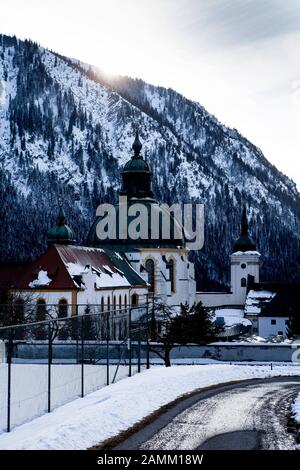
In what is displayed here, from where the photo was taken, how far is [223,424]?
17469 mm

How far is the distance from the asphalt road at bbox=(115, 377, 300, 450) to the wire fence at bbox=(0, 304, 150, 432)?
3.28m

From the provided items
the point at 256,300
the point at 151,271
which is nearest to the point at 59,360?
the point at 151,271

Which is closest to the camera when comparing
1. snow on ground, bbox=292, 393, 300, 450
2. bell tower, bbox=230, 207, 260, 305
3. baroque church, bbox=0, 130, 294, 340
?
snow on ground, bbox=292, 393, 300, 450

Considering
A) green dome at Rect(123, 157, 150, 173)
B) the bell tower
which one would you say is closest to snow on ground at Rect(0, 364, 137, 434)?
green dome at Rect(123, 157, 150, 173)

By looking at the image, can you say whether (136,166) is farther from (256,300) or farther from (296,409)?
(296,409)

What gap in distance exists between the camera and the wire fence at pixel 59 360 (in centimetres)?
1909

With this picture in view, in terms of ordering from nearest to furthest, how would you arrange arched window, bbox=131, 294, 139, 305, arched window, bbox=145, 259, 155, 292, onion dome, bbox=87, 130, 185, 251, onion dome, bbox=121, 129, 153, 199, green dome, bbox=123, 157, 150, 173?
arched window, bbox=131, 294, 139, 305 < onion dome, bbox=87, 130, 185, 251 < arched window, bbox=145, 259, 155, 292 < onion dome, bbox=121, 129, 153, 199 < green dome, bbox=123, 157, 150, 173

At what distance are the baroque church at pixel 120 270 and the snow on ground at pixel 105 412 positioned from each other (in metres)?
34.2

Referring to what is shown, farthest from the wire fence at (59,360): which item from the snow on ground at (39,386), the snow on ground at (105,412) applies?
the snow on ground at (105,412)

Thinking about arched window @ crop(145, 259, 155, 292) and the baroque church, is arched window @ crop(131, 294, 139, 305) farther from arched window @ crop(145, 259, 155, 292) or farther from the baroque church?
arched window @ crop(145, 259, 155, 292)

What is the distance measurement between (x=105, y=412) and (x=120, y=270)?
217 feet

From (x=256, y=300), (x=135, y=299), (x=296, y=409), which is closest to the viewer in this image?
(x=296, y=409)

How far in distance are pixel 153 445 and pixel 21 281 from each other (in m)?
57.8

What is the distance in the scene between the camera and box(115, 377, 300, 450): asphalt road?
1510 centimetres
